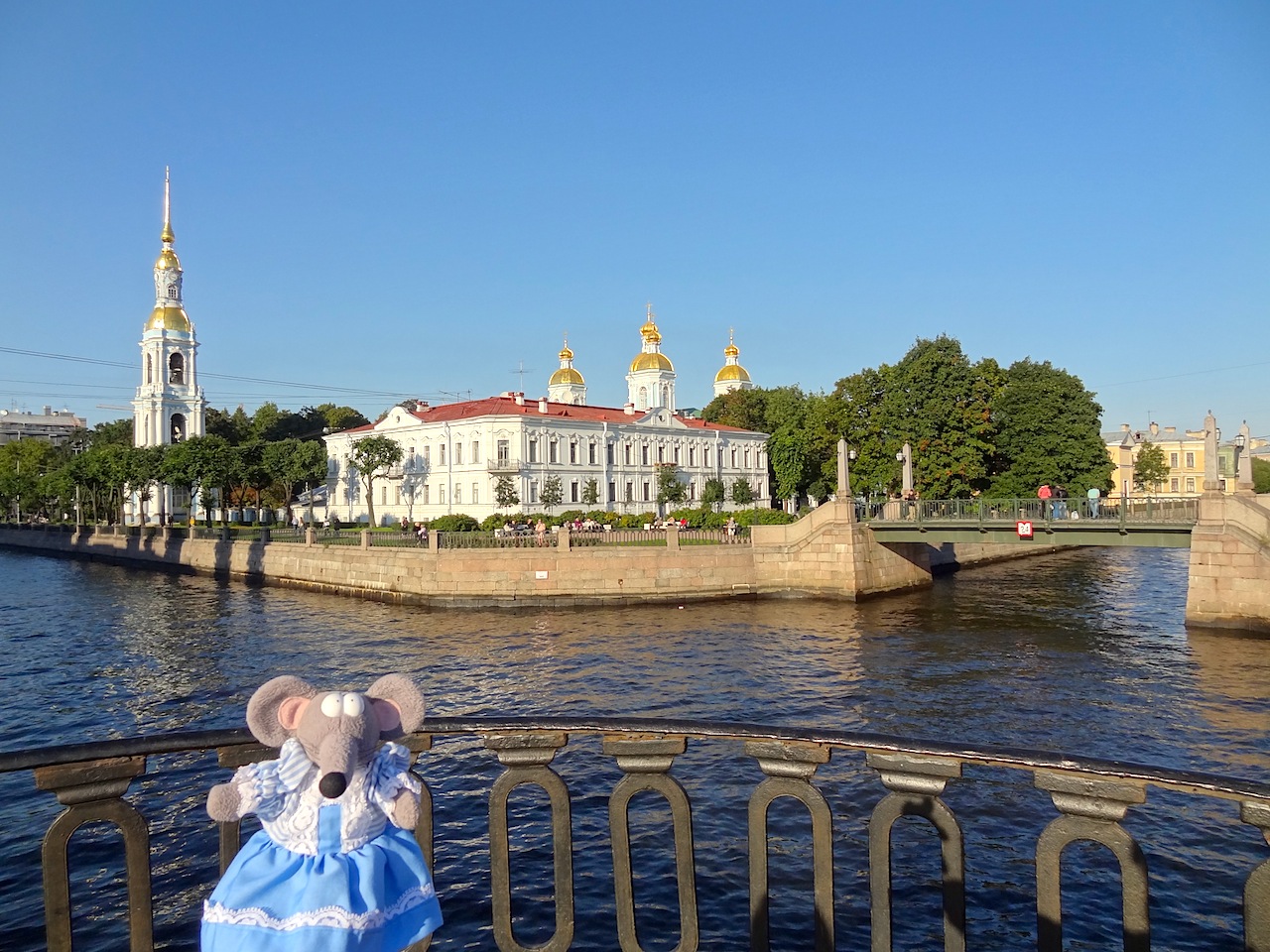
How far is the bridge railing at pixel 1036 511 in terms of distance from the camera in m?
31.7

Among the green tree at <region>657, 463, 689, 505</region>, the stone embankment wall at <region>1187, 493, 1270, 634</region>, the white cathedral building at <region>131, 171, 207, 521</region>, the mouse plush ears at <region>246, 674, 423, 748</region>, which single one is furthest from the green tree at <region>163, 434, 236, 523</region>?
the mouse plush ears at <region>246, 674, 423, 748</region>

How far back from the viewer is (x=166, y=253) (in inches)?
3536

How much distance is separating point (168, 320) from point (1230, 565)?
283 feet

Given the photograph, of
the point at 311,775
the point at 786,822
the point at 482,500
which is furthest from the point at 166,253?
the point at 311,775

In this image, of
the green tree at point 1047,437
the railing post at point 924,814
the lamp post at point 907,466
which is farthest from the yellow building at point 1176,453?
the railing post at point 924,814

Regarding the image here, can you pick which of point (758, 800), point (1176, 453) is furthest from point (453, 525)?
point (1176, 453)

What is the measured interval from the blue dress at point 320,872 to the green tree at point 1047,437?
180 feet

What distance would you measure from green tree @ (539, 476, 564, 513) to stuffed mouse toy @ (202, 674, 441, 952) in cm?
6004

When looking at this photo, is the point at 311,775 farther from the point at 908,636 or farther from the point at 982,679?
the point at 908,636

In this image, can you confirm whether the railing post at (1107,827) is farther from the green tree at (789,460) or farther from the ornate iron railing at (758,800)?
the green tree at (789,460)

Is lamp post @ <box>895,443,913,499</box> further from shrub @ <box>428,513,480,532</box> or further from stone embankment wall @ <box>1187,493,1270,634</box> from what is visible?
shrub @ <box>428,513,480,532</box>

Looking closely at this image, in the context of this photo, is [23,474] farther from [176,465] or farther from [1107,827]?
[1107,827]

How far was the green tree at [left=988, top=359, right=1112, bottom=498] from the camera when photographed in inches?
2135

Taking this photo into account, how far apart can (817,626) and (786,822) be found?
61.0 ft
